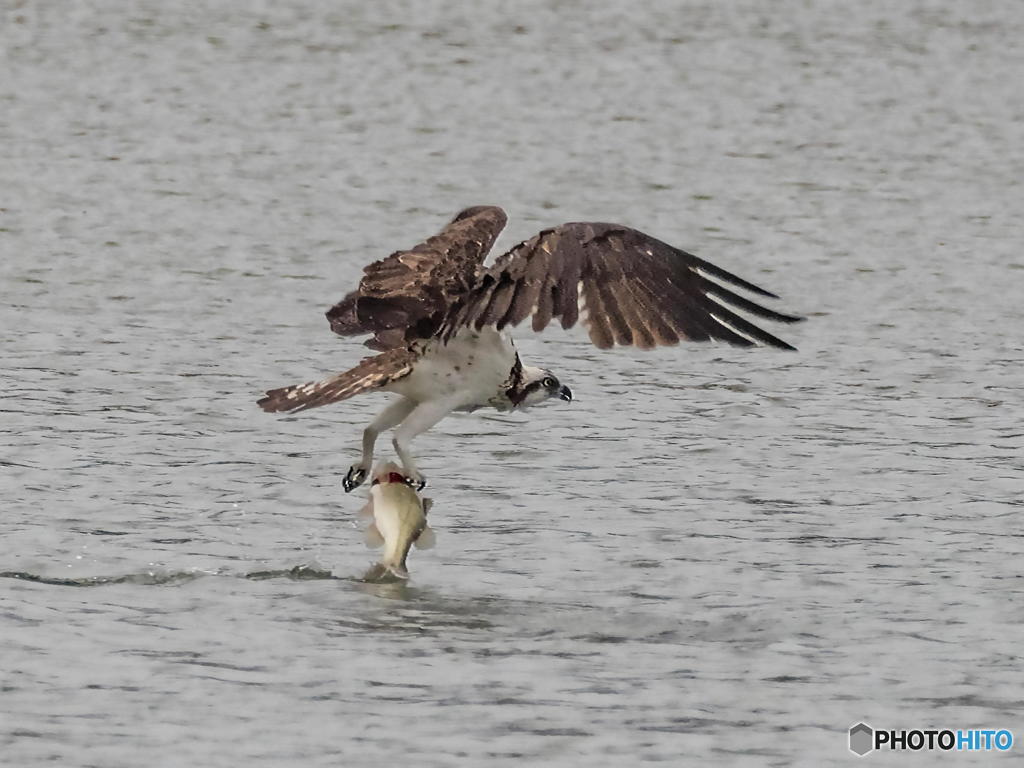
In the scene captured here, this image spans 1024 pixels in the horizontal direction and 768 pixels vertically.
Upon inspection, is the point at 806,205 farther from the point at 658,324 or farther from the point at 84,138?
the point at 658,324

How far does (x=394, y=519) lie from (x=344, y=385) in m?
0.60

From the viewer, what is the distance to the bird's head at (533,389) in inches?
400

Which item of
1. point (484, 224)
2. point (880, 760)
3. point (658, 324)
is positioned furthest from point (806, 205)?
point (880, 760)

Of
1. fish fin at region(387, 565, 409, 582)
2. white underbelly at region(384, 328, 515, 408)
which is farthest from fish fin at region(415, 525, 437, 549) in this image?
white underbelly at region(384, 328, 515, 408)

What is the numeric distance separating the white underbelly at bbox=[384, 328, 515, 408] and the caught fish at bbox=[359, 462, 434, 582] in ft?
1.30

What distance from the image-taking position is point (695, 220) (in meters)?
18.5

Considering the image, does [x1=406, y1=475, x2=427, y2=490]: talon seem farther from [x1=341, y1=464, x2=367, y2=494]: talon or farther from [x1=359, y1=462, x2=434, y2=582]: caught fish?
[x1=341, y1=464, x2=367, y2=494]: talon

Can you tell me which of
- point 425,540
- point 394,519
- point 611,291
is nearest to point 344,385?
point 394,519

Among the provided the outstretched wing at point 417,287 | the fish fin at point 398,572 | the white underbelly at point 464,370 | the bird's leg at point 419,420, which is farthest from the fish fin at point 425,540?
the outstretched wing at point 417,287

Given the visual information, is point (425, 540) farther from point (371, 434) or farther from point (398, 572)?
point (371, 434)

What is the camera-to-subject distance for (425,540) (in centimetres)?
955

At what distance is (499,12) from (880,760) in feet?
80.0

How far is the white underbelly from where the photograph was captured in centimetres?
979

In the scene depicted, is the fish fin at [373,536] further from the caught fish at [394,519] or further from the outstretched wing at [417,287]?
the outstretched wing at [417,287]
